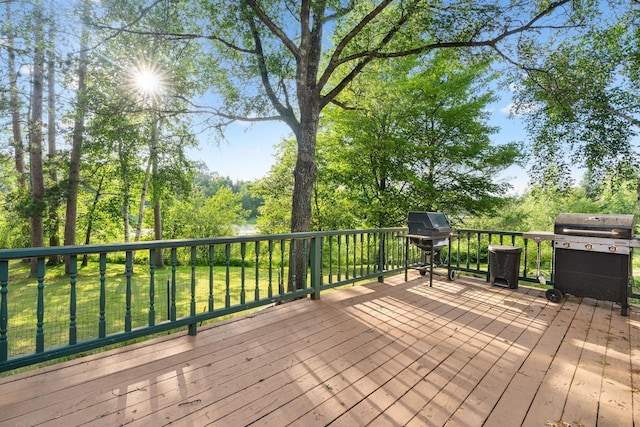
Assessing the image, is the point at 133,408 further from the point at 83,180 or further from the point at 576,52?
the point at 83,180

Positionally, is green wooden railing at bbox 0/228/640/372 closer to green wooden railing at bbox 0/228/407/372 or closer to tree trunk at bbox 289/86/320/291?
green wooden railing at bbox 0/228/407/372

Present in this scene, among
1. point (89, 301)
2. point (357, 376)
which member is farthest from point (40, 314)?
point (89, 301)

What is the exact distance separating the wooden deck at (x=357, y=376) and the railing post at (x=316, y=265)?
21.2 inches

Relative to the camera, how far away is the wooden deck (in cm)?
172

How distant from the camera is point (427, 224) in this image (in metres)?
4.72

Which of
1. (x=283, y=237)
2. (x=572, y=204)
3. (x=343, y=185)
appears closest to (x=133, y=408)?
(x=283, y=237)

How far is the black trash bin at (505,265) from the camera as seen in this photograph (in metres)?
4.60

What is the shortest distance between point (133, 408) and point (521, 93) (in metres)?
8.08

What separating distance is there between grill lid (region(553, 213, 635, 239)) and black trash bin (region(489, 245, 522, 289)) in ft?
2.60

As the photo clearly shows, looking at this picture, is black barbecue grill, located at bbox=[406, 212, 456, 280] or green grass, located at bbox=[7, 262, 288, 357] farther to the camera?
green grass, located at bbox=[7, 262, 288, 357]

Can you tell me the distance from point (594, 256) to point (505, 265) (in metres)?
1.17

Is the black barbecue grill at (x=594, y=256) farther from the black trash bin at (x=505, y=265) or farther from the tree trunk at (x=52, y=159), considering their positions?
the tree trunk at (x=52, y=159)

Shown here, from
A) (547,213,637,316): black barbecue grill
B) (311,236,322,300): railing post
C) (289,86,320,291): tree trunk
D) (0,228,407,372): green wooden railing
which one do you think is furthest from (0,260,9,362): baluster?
(547,213,637,316): black barbecue grill

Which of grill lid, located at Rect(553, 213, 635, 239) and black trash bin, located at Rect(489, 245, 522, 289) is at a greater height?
grill lid, located at Rect(553, 213, 635, 239)
